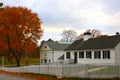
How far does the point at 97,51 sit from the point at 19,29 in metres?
20.1

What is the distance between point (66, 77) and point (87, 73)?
7.76ft

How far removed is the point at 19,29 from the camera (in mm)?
61750

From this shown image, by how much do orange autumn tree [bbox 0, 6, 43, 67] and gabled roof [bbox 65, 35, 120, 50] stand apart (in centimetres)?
1015

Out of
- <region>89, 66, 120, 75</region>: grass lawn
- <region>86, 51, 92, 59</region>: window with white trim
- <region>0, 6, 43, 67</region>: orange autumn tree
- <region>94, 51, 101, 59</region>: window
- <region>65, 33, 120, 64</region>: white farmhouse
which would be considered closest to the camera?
<region>89, 66, 120, 75</region>: grass lawn

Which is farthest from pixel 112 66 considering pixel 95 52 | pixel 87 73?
pixel 95 52

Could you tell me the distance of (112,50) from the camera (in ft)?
144

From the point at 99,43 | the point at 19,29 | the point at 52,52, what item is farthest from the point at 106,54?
the point at 52,52

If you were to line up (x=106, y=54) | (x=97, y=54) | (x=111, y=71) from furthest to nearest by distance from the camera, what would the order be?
1. (x=97, y=54)
2. (x=106, y=54)
3. (x=111, y=71)

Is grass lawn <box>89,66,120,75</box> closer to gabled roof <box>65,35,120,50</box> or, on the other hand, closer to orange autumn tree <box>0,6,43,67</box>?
Result: gabled roof <box>65,35,120,50</box>

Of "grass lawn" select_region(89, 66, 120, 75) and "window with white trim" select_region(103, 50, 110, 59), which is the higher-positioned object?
"window with white trim" select_region(103, 50, 110, 59)

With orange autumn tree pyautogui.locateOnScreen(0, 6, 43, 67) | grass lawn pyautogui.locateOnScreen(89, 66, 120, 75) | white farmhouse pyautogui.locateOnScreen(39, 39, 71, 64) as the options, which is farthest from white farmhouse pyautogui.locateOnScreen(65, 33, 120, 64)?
white farmhouse pyautogui.locateOnScreen(39, 39, 71, 64)

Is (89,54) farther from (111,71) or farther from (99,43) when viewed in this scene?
(111,71)

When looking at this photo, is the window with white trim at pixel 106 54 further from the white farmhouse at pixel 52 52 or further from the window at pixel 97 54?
the white farmhouse at pixel 52 52

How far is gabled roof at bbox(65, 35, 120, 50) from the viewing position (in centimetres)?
4497
